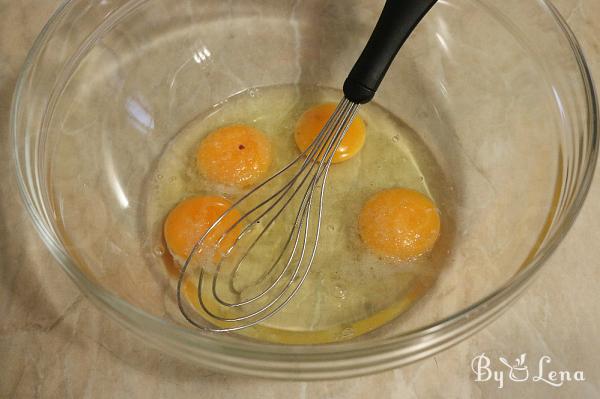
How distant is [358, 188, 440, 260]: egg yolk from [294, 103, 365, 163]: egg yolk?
0.48 ft

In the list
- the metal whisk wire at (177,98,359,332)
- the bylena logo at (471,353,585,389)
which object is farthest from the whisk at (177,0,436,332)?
the bylena logo at (471,353,585,389)

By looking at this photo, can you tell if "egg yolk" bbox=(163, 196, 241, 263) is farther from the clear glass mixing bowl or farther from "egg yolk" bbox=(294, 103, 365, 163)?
"egg yolk" bbox=(294, 103, 365, 163)

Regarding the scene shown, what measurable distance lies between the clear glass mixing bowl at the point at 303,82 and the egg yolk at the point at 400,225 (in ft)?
0.21

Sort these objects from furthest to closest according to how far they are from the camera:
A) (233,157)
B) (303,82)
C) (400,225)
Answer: (303,82)
(233,157)
(400,225)

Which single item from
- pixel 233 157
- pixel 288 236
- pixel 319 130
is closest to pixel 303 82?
pixel 319 130

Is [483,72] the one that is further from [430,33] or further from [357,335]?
[357,335]

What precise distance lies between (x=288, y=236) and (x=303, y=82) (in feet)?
1.30

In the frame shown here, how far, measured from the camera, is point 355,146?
1318 mm

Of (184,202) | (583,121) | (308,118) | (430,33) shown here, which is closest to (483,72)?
(430,33)

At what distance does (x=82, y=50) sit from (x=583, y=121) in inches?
38.3

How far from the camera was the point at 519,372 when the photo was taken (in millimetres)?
1052

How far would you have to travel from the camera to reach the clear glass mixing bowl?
90 cm

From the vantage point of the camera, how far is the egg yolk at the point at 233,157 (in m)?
1.27

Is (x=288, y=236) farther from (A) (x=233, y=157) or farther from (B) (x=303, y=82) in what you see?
(B) (x=303, y=82)
